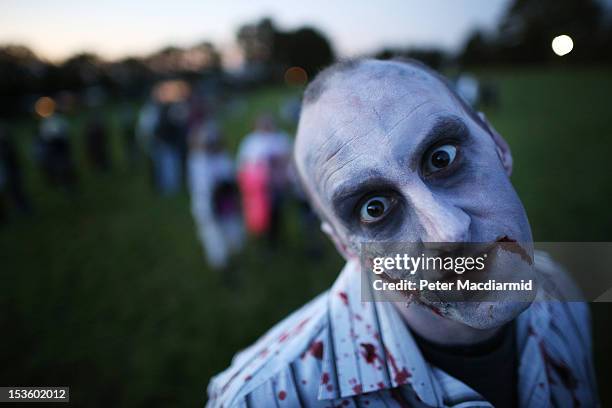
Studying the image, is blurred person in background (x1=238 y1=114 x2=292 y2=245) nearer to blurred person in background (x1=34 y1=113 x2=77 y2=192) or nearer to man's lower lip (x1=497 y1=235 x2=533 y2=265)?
man's lower lip (x1=497 y1=235 x2=533 y2=265)

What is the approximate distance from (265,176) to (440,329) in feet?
12.3

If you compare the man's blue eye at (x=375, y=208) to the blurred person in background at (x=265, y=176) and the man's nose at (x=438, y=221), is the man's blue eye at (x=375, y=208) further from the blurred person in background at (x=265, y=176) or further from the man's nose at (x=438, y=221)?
the blurred person in background at (x=265, y=176)

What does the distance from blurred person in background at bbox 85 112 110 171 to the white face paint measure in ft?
38.2

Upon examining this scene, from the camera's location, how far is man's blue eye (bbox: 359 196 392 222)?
0.90m

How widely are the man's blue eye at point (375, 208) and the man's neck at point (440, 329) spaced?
0.32m

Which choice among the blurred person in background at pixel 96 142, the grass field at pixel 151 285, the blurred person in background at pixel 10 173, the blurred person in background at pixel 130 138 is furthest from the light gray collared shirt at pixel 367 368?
the blurred person in background at pixel 130 138

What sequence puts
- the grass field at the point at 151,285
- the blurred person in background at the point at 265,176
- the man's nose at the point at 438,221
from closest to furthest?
the man's nose at the point at 438,221 → the grass field at the point at 151,285 → the blurred person in background at the point at 265,176

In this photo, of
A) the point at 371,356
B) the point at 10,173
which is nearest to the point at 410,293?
the point at 371,356

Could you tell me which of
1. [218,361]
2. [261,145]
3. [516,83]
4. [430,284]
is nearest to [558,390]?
[430,284]

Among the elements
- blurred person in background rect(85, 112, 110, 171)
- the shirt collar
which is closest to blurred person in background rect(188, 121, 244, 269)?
the shirt collar

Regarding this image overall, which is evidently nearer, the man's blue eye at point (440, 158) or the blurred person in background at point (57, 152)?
the man's blue eye at point (440, 158)

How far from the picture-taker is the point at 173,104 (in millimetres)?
8656

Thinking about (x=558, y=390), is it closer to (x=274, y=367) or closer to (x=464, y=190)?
(x=464, y=190)

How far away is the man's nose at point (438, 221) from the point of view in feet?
2.50
